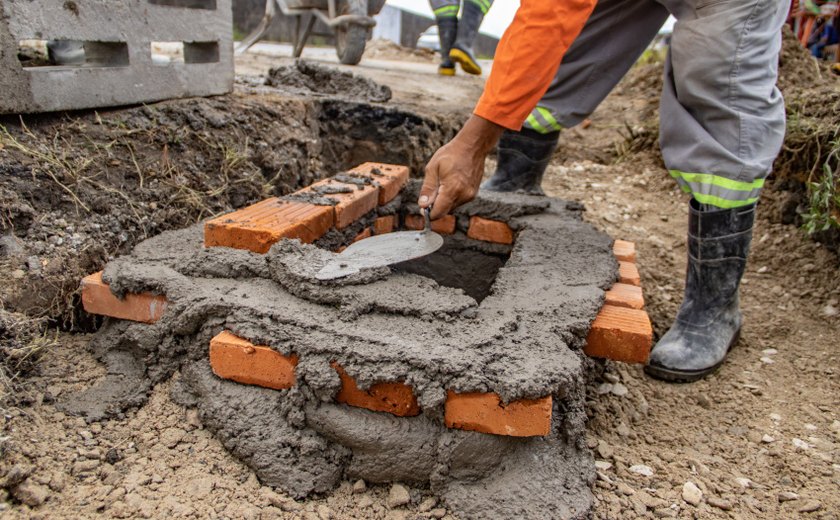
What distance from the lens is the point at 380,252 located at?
1826mm

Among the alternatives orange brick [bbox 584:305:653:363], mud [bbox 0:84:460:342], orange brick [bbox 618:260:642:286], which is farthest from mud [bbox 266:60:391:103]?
orange brick [bbox 584:305:653:363]

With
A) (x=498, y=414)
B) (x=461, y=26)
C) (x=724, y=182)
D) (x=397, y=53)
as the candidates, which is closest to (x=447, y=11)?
(x=461, y=26)

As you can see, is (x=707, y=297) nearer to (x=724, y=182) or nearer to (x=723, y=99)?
(x=724, y=182)

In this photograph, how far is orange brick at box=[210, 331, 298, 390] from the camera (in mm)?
1441

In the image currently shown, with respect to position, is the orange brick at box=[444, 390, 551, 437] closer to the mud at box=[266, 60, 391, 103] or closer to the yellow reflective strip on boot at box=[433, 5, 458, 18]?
the mud at box=[266, 60, 391, 103]

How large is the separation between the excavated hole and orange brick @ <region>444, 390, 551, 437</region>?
3.78ft

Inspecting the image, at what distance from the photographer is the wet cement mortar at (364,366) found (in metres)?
1.35

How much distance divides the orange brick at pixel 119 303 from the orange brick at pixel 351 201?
24.8 inches

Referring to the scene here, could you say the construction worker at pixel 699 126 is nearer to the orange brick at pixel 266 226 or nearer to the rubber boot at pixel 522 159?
the orange brick at pixel 266 226

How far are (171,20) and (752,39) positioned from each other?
6.85 ft

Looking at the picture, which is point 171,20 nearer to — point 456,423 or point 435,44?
point 456,423

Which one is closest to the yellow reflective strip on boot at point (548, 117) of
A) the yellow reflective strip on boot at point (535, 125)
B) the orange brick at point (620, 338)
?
the yellow reflective strip on boot at point (535, 125)

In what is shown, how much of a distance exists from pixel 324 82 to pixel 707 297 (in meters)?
2.59

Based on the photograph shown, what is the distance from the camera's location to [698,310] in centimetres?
213
